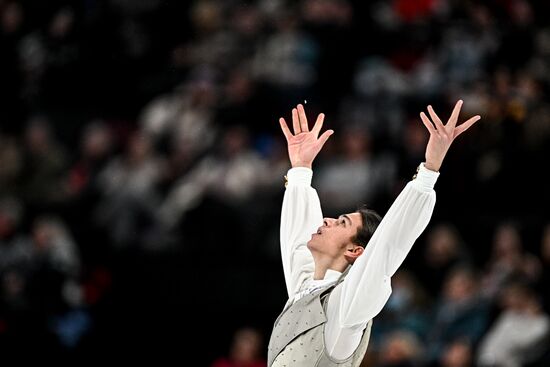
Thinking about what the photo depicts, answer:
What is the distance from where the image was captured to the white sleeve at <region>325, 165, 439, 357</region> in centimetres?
506

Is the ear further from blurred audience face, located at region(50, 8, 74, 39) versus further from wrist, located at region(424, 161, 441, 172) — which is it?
blurred audience face, located at region(50, 8, 74, 39)

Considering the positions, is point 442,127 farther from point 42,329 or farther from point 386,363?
point 42,329

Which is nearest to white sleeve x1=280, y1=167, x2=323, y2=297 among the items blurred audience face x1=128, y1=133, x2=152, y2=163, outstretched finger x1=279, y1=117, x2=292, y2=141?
outstretched finger x1=279, y1=117, x2=292, y2=141

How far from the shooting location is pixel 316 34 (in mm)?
12578

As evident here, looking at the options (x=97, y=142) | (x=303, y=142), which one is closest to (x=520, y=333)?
(x=303, y=142)

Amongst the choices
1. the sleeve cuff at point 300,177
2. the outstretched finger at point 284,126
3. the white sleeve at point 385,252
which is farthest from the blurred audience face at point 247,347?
the white sleeve at point 385,252

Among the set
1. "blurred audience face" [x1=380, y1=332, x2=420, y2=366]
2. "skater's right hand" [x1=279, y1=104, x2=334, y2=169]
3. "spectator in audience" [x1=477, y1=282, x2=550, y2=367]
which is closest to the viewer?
"skater's right hand" [x1=279, y1=104, x2=334, y2=169]

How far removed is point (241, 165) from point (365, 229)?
5.96m

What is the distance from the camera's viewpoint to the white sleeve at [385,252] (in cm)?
506

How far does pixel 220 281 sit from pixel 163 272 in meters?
0.64

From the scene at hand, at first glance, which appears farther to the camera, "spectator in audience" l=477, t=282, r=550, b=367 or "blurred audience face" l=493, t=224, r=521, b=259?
"blurred audience face" l=493, t=224, r=521, b=259

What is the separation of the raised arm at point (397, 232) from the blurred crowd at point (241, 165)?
3.83 m

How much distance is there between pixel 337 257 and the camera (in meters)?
5.77

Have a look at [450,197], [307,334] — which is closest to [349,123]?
[450,197]
